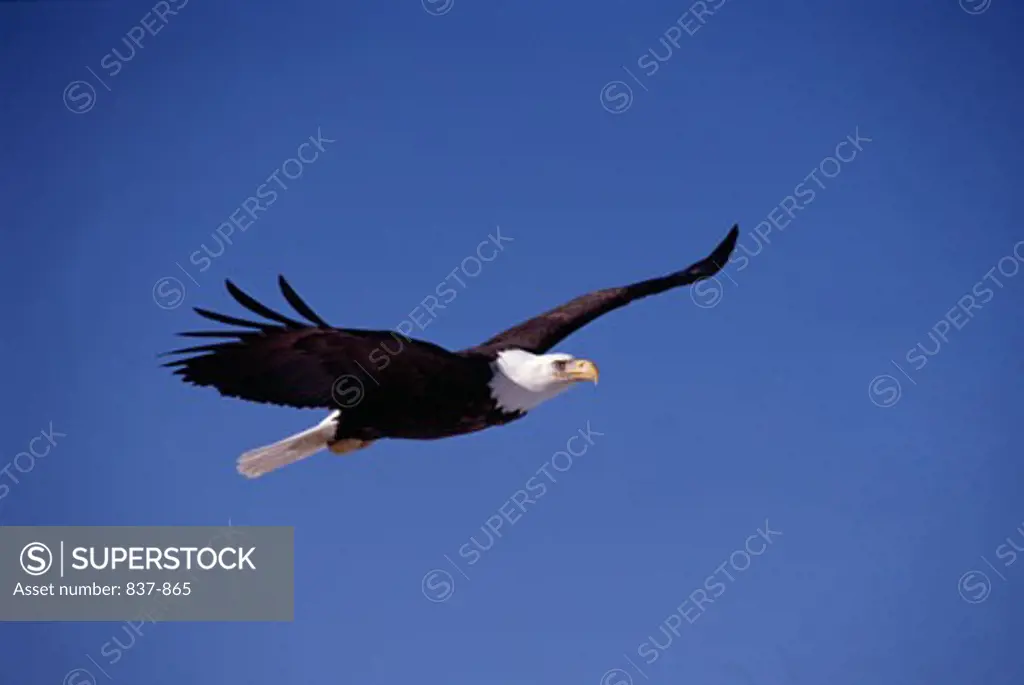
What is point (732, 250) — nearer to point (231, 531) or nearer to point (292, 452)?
point (292, 452)

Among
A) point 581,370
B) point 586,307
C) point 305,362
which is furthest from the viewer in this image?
point 586,307

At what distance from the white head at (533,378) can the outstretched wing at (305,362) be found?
551 mm

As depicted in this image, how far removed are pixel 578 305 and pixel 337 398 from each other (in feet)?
8.69

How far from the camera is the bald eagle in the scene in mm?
7719

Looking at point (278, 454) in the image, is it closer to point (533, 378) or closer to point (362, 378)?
point (362, 378)

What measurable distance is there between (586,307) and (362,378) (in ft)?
8.25

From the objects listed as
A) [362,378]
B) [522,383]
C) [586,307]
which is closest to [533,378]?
[522,383]

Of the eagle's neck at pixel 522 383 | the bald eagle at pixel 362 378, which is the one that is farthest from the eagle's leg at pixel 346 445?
the eagle's neck at pixel 522 383

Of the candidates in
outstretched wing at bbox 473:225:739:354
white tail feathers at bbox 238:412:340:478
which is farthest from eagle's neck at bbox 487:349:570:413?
white tail feathers at bbox 238:412:340:478

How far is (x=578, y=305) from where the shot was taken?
10234mm

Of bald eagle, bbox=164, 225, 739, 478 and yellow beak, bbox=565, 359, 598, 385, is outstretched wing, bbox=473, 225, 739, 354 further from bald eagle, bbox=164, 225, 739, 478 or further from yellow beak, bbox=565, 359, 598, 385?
yellow beak, bbox=565, 359, 598, 385

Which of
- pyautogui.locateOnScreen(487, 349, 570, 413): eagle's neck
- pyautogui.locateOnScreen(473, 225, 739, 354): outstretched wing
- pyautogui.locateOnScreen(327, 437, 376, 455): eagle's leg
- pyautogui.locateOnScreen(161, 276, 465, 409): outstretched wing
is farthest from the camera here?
pyautogui.locateOnScreen(473, 225, 739, 354): outstretched wing

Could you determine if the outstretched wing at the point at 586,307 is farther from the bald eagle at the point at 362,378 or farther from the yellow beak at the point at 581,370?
the yellow beak at the point at 581,370

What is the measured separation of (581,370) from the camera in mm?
8633
